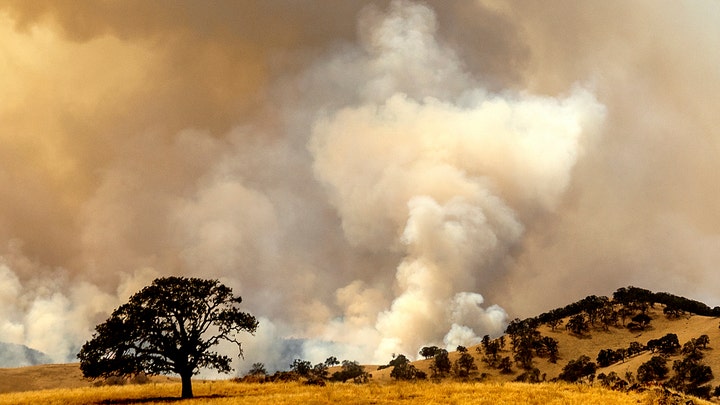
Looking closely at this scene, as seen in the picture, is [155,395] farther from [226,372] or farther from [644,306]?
[644,306]

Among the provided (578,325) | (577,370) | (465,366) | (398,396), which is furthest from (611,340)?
(398,396)

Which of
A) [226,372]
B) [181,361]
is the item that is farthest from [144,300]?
[226,372]

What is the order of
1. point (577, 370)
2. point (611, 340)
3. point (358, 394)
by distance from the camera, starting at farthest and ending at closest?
point (611, 340) → point (577, 370) → point (358, 394)

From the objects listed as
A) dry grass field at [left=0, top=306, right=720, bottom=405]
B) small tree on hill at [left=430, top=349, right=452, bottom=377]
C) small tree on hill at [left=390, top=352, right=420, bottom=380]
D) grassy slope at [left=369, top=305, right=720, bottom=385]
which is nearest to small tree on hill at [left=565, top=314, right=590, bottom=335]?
grassy slope at [left=369, top=305, right=720, bottom=385]

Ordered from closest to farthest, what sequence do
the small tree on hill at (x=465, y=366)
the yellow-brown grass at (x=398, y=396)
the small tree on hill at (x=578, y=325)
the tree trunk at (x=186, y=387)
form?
the yellow-brown grass at (x=398, y=396)
the tree trunk at (x=186, y=387)
the small tree on hill at (x=465, y=366)
the small tree on hill at (x=578, y=325)

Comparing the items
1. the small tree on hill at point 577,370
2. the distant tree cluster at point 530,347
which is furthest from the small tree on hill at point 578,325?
the small tree on hill at point 577,370

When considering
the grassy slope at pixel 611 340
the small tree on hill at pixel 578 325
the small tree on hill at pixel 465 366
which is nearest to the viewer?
the grassy slope at pixel 611 340

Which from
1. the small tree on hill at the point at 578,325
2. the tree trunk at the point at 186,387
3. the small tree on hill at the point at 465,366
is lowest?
the small tree on hill at the point at 465,366

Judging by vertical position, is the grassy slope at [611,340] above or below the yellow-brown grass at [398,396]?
below

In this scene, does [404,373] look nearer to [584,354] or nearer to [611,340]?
[584,354]

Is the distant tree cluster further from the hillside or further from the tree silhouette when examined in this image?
the tree silhouette

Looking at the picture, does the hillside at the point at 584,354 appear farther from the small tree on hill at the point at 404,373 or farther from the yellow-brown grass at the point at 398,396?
the yellow-brown grass at the point at 398,396

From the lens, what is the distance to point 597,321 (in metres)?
181

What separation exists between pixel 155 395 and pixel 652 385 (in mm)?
41134
